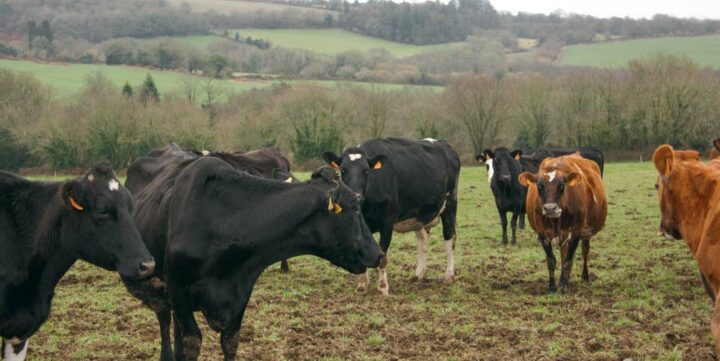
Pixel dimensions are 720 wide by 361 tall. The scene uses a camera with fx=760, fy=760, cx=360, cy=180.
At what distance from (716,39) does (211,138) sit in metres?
65.2

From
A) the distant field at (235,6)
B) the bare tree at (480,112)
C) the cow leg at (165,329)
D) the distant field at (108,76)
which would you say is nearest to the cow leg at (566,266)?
the cow leg at (165,329)

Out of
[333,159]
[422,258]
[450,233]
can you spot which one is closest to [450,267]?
[422,258]

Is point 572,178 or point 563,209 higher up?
point 572,178

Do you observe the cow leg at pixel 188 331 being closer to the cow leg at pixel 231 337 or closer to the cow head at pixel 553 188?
the cow leg at pixel 231 337

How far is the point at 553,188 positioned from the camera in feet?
36.0

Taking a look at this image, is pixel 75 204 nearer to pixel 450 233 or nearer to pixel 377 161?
Answer: pixel 377 161

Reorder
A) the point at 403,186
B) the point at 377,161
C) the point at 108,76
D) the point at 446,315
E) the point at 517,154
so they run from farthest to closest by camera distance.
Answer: the point at 108,76 < the point at 517,154 < the point at 403,186 < the point at 377,161 < the point at 446,315

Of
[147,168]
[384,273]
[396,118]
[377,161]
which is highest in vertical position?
[147,168]

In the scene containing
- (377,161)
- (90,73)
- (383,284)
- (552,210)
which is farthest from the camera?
(90,73)

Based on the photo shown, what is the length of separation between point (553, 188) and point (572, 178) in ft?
1.21

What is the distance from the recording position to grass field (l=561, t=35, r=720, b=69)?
80.9 m

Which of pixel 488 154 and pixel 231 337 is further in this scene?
pixel 488 154

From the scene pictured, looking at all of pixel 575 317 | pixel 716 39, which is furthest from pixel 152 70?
pixel 575 317

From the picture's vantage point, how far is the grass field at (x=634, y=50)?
80875 millimetres
